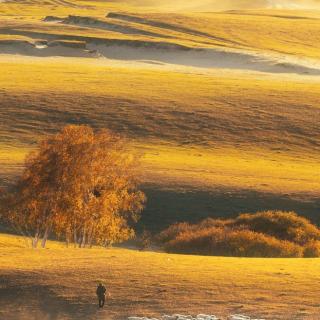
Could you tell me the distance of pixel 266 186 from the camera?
154 ft

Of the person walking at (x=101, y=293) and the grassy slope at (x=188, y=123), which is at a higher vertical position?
the person walking at (x=101, y=293)

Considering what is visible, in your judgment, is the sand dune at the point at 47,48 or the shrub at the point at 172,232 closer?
the shrub at the point at 172,232

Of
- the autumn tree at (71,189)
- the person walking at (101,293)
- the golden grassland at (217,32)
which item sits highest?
the person walking at (101,293)

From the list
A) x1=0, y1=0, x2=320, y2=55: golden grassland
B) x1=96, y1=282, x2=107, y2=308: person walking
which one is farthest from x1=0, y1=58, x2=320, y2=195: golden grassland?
x1=0, y1=0, x2=320, y2=55: golden grassland

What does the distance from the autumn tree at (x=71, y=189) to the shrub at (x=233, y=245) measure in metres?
2.10

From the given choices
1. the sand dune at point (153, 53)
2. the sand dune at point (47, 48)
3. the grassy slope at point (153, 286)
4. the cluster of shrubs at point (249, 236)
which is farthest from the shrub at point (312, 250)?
the sand dune at point (47, 48)

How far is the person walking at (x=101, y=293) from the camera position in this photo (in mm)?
23625

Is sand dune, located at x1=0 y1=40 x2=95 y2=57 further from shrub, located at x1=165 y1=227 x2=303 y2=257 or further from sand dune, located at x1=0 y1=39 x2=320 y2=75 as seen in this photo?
shrub, located at x1=165 y1=227 x2=303 y2=257

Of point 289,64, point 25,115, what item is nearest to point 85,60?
point 289,64

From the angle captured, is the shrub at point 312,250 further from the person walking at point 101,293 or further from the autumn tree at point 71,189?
the person walking at point 101,293

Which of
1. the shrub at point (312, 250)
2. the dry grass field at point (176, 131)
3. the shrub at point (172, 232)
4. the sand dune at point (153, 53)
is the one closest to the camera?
the dry grass field at point (176, 131)

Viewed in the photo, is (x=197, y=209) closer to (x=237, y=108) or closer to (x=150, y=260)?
(x=150, y=260)

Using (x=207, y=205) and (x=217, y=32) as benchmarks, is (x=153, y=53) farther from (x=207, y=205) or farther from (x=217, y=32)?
(x=207, y=205)

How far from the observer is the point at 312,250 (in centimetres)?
3828
